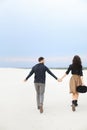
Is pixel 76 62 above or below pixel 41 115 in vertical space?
above

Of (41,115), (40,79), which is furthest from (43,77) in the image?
(41,115)

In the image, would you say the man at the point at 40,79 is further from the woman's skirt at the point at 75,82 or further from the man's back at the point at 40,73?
the woman's skirt at the point at 75,82

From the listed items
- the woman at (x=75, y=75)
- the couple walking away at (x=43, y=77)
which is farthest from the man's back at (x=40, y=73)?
the woman at (x=75, y=75)

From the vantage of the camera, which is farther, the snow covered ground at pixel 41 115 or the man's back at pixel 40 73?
the man's back at pixel 40 73

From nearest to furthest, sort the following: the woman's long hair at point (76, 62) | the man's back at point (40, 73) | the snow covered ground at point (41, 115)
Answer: the snow covered ground at point (41, 115) → the man's back at point (40, 73) → the woman's long hair at point (76, 62)

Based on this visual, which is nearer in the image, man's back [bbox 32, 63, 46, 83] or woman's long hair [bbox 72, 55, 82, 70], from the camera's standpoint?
man's back [bbox 32, 63, 46, 83]

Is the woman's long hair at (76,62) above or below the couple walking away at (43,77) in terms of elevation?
above

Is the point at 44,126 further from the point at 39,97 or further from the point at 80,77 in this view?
the point at 80,77

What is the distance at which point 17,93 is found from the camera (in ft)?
76.9

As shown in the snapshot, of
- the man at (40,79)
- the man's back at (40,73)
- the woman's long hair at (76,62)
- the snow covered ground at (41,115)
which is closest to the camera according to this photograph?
the snow covered ground at (41,115)

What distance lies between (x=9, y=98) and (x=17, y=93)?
2218 mm

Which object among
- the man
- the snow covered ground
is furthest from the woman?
the man

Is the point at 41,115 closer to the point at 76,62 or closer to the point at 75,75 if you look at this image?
the point at 75,75

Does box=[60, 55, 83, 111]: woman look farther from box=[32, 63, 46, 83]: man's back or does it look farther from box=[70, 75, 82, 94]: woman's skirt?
box=[32, 63, 46, 83]: man's back
